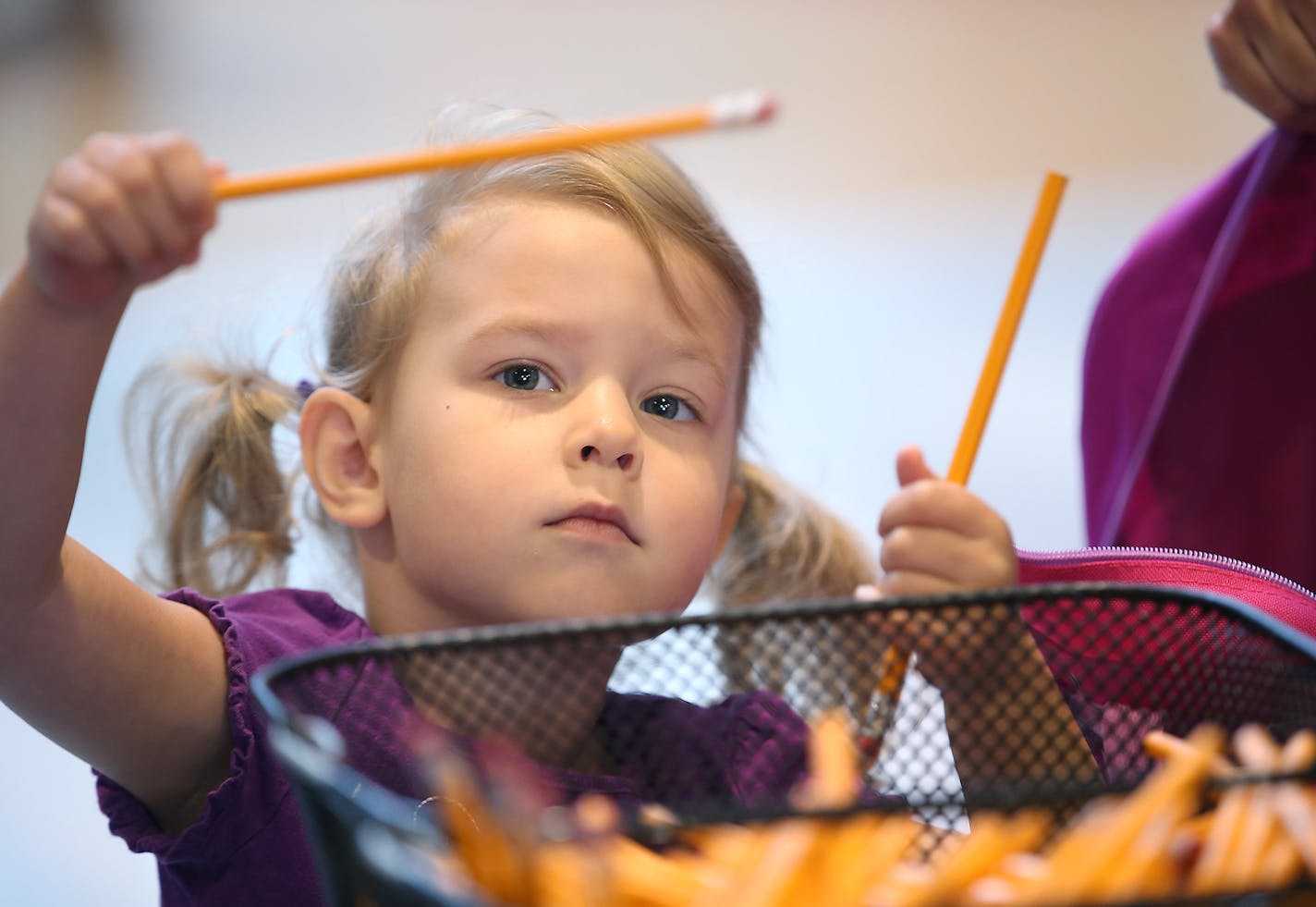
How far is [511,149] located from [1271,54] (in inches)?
18.7

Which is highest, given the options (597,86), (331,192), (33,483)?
(597,86)

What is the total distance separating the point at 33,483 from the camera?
1.95 feet

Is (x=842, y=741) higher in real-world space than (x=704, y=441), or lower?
lower

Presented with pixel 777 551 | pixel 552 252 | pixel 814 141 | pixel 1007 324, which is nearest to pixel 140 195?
pixel 552 252

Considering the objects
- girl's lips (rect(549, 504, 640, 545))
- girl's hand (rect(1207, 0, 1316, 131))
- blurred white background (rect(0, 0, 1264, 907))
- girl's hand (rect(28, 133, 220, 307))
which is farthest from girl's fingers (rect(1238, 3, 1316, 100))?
blurred white background (rect(0, 0, 1264, 907))

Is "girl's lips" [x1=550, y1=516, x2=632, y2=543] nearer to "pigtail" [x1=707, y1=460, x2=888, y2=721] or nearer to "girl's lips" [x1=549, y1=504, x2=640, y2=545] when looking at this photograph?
"girl's lips" [x1=549, y1=504, x2=640, y2=545]

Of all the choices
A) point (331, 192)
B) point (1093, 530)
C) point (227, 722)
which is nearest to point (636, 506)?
point (227, 722)

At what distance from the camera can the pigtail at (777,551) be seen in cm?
98

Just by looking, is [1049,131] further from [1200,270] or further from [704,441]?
[704,441]

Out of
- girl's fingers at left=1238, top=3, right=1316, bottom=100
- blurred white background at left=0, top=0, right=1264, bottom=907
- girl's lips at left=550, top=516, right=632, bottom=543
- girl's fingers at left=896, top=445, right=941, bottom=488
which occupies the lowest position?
girl's lips at left=550, top=516, right=632, bottom=543

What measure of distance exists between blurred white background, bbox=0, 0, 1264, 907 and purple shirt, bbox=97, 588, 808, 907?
69 cm

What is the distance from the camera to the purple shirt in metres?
0.66

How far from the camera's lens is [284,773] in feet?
2.21

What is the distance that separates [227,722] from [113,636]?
0.24 feet
